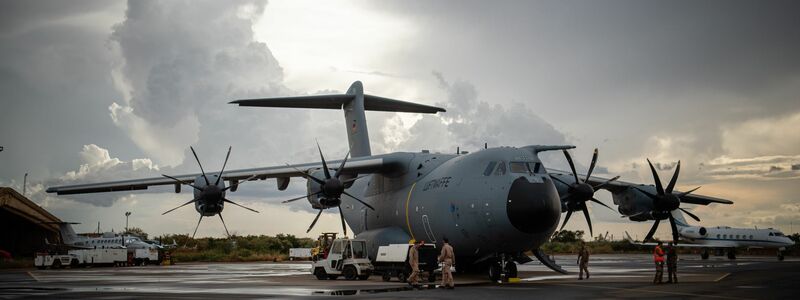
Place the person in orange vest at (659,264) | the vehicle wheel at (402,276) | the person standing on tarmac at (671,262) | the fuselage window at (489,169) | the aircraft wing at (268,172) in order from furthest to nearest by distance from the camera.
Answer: the aircraft wing at (268,172)
the vehicle wheel at (402,276)
the fuselage window at (489,169)
the person standing on tarmac at (671,262)
the person in orange vest at (659,264)

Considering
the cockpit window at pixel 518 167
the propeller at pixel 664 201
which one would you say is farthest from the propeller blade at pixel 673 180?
the cockpit window at pixel 518 167

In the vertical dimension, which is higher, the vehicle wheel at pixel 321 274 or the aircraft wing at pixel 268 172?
the aircraft wing at pixel 268 172

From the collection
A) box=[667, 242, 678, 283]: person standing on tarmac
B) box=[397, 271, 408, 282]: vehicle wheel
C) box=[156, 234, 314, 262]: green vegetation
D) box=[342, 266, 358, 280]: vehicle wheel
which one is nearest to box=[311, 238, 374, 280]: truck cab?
box=[342, 266, 358, 280]: vehicle wheel

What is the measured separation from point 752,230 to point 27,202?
160 feet

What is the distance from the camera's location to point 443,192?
70.1 feet

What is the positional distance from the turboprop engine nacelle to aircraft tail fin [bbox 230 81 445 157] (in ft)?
94.9

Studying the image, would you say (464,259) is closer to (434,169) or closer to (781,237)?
(434,169)

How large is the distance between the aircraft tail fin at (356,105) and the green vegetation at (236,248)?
23925 mm

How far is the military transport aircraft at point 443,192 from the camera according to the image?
62.8ft

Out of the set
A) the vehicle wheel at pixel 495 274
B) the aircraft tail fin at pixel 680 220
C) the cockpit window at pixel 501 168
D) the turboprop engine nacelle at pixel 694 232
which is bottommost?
the vehicle wheel at pixel 495 274

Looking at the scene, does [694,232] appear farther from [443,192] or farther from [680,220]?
[443,192]

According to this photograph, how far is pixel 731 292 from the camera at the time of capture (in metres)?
15.7

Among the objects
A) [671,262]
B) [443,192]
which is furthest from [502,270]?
[671,262]

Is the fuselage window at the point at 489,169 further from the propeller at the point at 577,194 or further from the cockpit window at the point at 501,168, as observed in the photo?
the propeller at the point at 577,194
